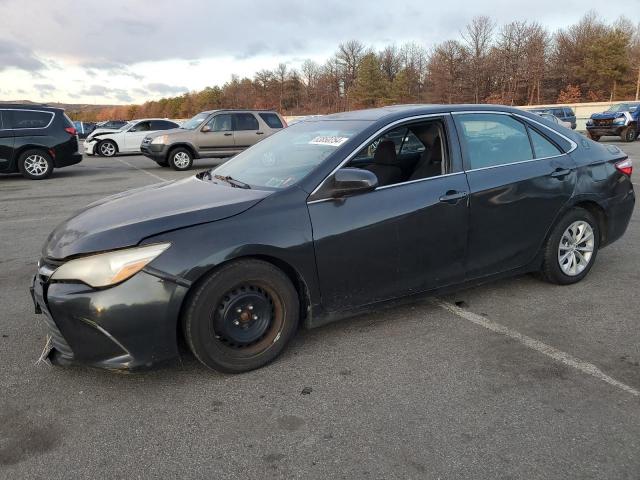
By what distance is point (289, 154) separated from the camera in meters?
4.01

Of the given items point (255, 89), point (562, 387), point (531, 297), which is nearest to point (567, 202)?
point (531, 297)

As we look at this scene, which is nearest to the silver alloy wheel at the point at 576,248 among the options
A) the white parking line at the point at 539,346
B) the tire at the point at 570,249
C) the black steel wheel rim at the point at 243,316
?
the tire at the point at 570,249

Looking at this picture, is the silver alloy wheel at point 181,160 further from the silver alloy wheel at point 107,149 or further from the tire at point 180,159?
the silver alloy wheel at point 107,149

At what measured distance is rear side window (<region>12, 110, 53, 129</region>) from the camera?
13.2 m

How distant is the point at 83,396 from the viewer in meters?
3.03

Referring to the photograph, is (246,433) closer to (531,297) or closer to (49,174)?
(531,297)

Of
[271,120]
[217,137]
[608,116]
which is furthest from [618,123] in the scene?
[217,137]

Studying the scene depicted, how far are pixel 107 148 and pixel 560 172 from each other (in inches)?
846

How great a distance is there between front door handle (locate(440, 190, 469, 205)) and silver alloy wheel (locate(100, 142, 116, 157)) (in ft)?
70.2

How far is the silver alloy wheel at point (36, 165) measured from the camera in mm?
13664

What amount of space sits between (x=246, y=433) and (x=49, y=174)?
13579mm

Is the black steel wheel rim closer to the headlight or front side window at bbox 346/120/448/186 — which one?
the headlight

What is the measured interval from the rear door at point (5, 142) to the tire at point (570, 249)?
13.2m

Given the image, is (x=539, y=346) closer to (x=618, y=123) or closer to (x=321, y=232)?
(x=321, y=232)
